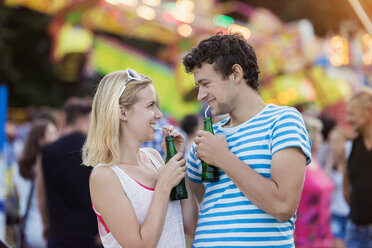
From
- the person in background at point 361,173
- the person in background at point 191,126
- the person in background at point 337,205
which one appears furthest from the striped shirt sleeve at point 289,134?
the person in background at point 191,126

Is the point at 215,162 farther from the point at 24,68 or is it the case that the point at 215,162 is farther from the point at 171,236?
the point at 24,68

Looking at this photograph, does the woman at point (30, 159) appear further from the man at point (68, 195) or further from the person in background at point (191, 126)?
the person in background at point (191, 126)

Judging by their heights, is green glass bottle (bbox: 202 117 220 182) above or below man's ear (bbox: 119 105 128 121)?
below

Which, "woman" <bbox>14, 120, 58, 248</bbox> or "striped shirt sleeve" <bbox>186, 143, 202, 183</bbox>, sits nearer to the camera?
"striped shirt sleeve" <bbox>186, 143, 202, 183</bbox>

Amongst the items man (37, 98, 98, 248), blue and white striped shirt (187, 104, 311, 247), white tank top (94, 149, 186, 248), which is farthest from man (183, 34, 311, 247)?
man (37, 98, 98, 248)

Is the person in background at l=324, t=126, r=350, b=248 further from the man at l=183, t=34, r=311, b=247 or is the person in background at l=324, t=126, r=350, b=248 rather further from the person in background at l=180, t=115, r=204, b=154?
the man at l=183, t=34, r=311, b=247

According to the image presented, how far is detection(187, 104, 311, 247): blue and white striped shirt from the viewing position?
6.56ft

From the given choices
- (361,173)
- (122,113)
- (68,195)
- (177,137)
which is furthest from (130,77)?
(361,173)

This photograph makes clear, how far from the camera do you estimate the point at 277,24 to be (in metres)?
14.5

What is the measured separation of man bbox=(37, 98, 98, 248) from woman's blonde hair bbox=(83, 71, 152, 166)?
1.63 metres

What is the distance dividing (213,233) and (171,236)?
21 cm

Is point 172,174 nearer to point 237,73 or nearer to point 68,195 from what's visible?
point 237,73

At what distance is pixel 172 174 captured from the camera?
2.15 meters

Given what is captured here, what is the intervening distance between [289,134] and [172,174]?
56 centimetres
